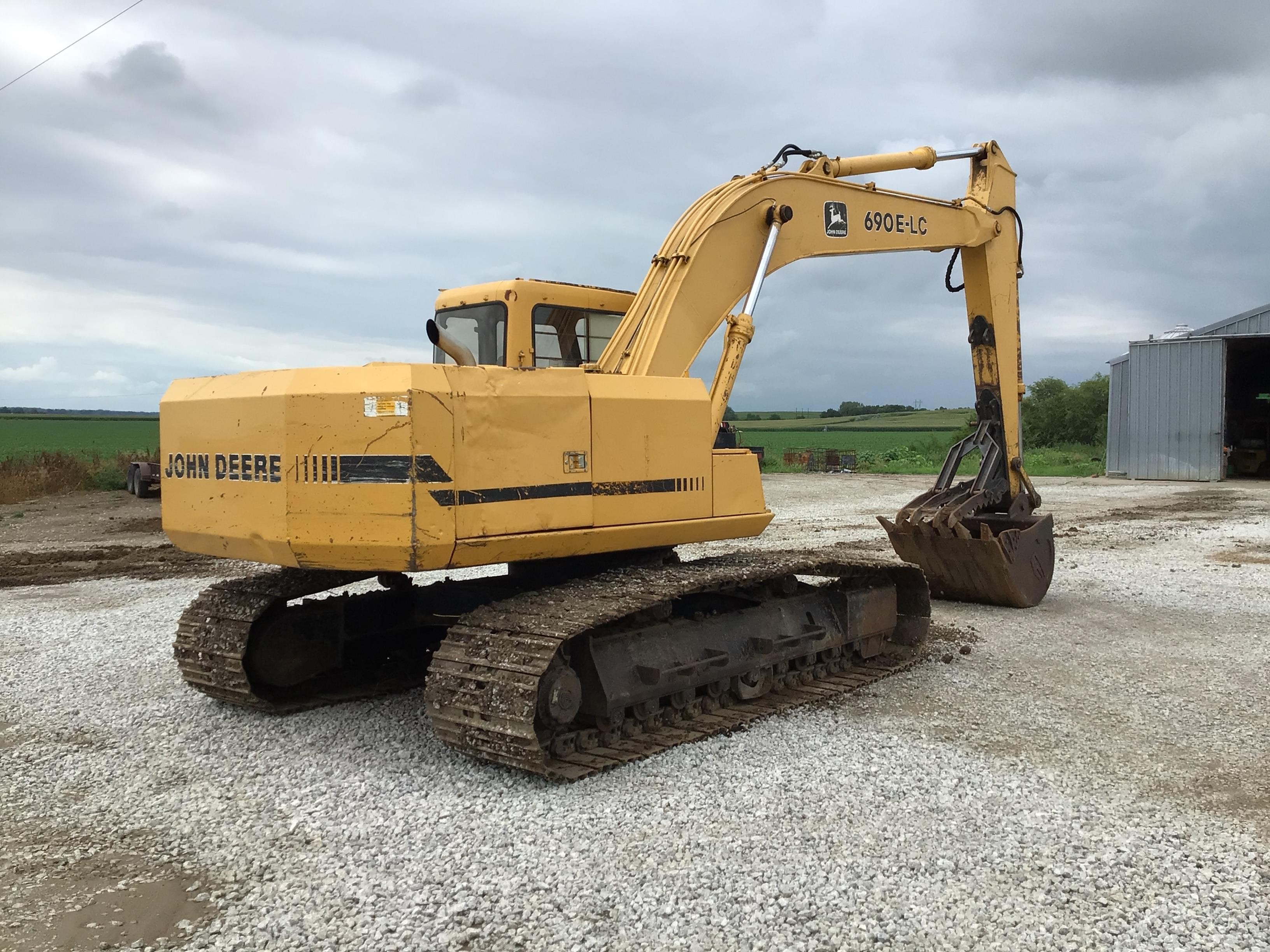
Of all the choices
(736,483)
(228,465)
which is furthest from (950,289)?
(228,465)

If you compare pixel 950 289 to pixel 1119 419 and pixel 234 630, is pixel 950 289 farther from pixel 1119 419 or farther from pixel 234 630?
pixel 1119 419

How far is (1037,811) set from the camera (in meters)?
4.81

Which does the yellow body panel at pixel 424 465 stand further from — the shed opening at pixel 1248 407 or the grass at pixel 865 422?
the grass at pixel 865 422

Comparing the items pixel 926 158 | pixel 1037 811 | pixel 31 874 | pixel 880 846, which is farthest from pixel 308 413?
pixel 926 158

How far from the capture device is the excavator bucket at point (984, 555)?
9.66 metres

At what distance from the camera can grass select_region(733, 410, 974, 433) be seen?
279 feet

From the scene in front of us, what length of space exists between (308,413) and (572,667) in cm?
199

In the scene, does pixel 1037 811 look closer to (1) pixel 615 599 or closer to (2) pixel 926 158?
(1) pixel 615 599

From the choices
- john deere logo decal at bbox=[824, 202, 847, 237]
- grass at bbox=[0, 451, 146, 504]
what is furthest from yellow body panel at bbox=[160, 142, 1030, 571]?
grass at bbox=[0, 451, 146, 504]

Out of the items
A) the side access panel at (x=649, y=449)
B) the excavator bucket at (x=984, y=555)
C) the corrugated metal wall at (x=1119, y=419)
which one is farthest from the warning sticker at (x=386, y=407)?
the corrugated metal wall at (x=1119, y=419)

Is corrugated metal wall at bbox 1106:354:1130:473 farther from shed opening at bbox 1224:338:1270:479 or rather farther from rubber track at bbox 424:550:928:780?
rubber track at bbox 424:550:928:780

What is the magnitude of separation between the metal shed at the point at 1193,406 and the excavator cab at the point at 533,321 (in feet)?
83.1

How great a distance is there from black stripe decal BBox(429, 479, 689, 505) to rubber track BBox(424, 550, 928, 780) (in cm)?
54

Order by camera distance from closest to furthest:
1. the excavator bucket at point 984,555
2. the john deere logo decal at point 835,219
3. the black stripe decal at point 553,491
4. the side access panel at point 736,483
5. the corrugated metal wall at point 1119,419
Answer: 1. the black stripe decal at point 553,491
2. the side access panel at point 736,483
3. the john deere logo decal at point 835,219
4. the excavator bucket at point 984,555
5. the corrugated metal wall at point 1119,419
